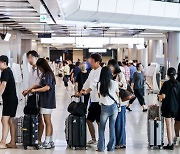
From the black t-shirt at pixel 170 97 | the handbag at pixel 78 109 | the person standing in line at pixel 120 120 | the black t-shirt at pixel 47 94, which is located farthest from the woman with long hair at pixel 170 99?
the black t-shirt at pixel 47 94

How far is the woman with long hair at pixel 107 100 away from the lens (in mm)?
7898

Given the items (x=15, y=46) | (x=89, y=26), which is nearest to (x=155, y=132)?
(x=89, y=26)

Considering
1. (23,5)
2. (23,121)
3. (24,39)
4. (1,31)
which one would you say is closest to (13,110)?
(23,121)

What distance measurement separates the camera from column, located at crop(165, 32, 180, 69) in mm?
24141

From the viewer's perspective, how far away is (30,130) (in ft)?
27.6

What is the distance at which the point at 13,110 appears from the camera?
27.4 ft

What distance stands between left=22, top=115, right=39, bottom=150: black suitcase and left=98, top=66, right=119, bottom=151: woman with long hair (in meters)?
1.27

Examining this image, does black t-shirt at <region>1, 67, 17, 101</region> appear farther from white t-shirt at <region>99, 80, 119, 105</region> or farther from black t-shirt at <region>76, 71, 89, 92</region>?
black t-shirt at <region>76, 71, 89, 92</region>

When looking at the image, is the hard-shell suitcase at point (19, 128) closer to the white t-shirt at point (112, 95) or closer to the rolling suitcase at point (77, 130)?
the rolling suitcase at point (77, 130)

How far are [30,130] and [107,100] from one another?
5.43 ft

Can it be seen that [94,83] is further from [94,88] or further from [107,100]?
[107,100]

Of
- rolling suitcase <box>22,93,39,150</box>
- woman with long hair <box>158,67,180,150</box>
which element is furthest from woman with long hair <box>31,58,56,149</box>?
woman with long hair <box>158,67,180,150</box>

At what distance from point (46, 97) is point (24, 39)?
26.9m

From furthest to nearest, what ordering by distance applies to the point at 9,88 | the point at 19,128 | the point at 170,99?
the point at 19,128, the point at 170,99, the point at 9,88
